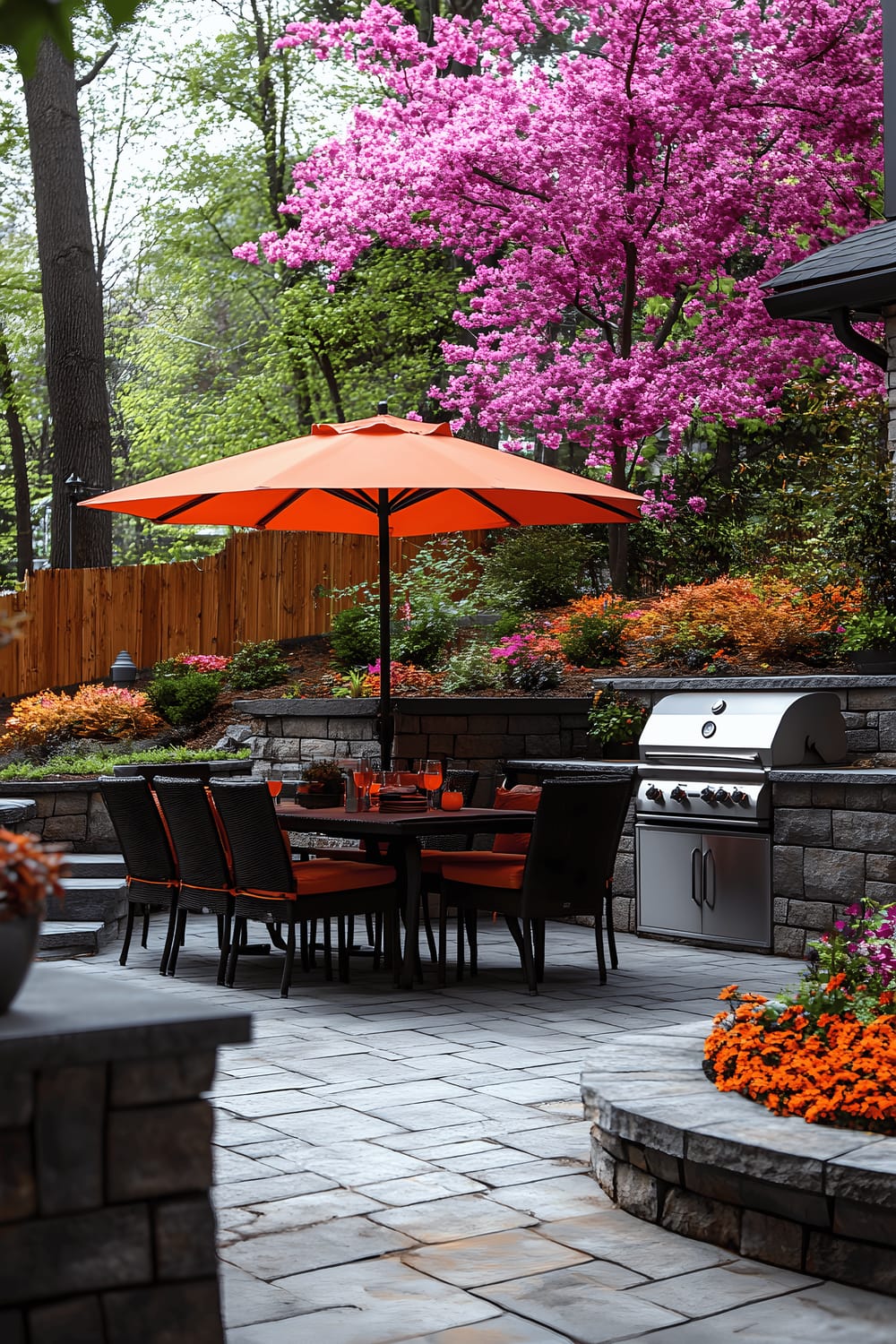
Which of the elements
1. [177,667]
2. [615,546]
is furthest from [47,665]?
[615,546]

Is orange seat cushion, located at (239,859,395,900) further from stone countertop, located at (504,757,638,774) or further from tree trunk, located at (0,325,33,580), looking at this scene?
tree trunk, located at (0,325,33,580)

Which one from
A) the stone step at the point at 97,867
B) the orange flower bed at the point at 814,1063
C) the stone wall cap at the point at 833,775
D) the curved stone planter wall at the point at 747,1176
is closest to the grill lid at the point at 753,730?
the stone wall cap at the point at 833,775

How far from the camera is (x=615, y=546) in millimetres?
12367

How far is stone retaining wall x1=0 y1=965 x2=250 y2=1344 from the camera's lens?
6.17 feet

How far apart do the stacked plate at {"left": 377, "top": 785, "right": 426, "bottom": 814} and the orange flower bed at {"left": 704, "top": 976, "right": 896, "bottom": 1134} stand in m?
3.09

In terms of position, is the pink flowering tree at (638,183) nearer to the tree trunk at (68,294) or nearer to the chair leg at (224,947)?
the tree trunk at (68,294)

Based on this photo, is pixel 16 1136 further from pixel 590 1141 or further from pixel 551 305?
pixel 551 305

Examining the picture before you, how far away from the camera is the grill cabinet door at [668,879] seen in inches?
308

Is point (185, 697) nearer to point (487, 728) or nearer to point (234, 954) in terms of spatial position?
point (487, 728)

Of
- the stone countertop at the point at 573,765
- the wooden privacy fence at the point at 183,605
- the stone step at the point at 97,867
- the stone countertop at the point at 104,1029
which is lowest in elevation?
the stone step at the point at 97,867

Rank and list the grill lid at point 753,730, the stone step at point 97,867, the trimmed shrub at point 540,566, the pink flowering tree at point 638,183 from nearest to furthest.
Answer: the grill lid at point 753,730 < the stone step at point 97,867 < the pink flowering tree at point 638,183 < the trimmed shrub at point 540,566

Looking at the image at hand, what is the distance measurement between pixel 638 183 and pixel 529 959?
7841 millimetres

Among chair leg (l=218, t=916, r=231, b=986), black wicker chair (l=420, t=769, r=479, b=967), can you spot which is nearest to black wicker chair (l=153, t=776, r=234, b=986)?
chair leg (l=218, t=916, r=231, b=986)

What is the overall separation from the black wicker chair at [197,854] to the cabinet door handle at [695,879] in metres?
2.58
